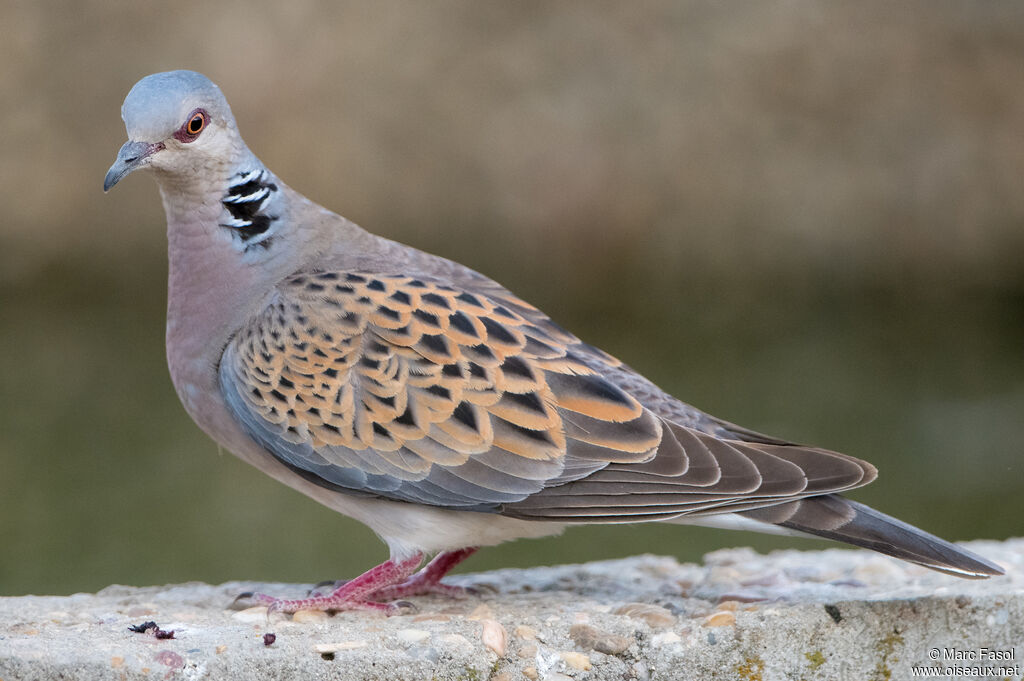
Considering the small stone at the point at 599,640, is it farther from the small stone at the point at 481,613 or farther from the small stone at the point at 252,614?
the small stone at the point at 252,614

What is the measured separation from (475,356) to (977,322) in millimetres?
7919

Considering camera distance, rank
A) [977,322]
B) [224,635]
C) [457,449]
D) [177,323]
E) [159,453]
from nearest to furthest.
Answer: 1. [224,635]
2. [457,449]
3. [177,323]
4. [159,453]
5. [977,322]

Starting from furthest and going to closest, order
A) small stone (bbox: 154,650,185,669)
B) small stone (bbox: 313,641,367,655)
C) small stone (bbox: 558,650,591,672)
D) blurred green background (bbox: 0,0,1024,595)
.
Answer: blurred green background (bbox: 0,0,1024,595) < small stone (bbox: 558,650,591,672) < small stone (bbox: 313,641,367,655) < small stone (bbox: 154,650,185,669)

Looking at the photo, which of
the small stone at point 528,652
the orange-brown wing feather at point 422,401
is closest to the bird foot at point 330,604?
the orange-brown wing feather at point 422,401

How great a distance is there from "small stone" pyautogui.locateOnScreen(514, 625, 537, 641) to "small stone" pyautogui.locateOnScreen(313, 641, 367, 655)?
0.44m

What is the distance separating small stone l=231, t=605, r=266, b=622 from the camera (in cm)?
391

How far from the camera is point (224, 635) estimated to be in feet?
11.8

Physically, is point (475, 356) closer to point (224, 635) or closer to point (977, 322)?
point (224, 635)

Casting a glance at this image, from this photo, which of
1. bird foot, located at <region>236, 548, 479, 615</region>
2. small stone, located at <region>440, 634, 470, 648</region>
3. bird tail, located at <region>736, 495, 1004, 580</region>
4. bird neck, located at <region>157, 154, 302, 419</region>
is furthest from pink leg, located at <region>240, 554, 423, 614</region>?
bird tail, located at <region>736, 495, 1004, 580</region>

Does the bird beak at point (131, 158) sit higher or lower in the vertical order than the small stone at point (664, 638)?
higher

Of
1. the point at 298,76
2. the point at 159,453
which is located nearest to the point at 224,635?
the point at 159,453

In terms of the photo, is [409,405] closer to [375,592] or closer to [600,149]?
A: [375,592]

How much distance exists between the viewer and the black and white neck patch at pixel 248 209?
14.1ft

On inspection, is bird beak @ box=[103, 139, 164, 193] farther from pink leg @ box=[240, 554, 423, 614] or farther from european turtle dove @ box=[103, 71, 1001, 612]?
pink leg @ box=[240, 554, 423, 614]
